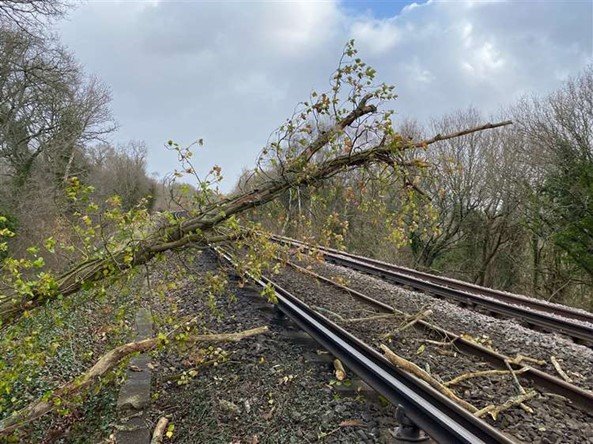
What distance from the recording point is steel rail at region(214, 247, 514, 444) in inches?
119

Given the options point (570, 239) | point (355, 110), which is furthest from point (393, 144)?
point (570, 239)

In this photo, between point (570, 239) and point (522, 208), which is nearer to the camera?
point (570, 239)

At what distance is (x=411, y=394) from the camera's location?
3471 millimetres

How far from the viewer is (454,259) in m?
23.6

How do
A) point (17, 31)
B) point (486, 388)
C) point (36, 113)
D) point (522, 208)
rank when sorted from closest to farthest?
point (486, 388), point (17, 31), point (522, 208), point (36, 113)

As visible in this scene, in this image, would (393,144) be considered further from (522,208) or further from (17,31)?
(17,31)

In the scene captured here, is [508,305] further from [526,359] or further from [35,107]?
[35,107]

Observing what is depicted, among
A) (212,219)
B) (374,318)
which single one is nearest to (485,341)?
(374,318)

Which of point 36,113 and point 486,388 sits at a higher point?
point 36,113

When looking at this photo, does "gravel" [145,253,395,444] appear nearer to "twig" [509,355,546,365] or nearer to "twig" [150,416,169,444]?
"twig" [150,416,169,444]

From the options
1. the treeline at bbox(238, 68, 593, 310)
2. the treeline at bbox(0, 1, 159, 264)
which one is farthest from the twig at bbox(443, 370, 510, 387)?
the treeline at bbox(0, 1, 159, 264)

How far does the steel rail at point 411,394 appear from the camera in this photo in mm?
3012

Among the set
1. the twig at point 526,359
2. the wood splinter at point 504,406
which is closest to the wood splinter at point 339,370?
the wood splinter at point 504,406

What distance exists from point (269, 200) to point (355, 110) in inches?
55.4
